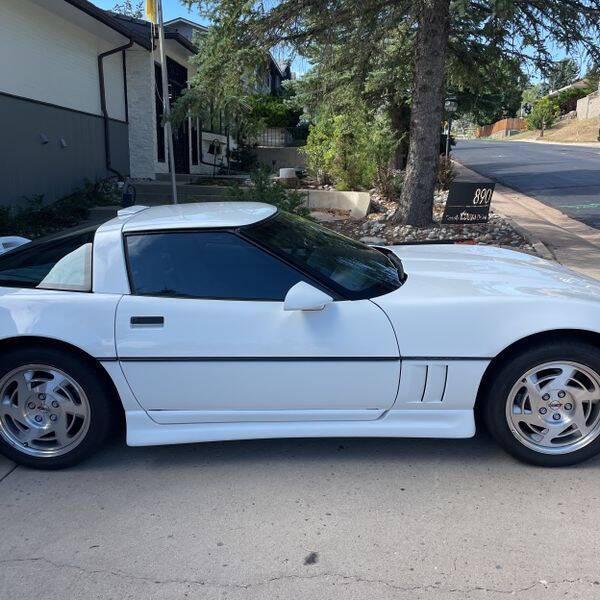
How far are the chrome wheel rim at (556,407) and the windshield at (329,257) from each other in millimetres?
872

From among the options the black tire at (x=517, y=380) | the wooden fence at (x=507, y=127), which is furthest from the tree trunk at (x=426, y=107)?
the wooden fence at (x=507, y=127)

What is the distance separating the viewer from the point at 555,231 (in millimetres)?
10352

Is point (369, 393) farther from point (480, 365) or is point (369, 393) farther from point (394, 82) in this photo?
point (394, 82)

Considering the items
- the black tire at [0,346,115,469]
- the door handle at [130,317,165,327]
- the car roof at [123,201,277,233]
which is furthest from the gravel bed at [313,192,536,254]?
the black tire at [0,346,115,469]

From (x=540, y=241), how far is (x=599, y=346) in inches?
261

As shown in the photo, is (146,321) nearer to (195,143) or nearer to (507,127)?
(195,143)

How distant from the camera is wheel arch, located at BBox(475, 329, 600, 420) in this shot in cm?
305

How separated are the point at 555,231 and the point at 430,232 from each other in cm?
239

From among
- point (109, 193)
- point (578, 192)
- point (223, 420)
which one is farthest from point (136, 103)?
point (223, 420)

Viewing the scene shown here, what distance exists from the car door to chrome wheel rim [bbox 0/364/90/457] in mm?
387

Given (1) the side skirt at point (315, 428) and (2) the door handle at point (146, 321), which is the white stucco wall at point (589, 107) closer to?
(1) the side skirt at point (315, 428)

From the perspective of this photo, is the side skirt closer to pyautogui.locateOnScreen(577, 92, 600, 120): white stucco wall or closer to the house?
the house

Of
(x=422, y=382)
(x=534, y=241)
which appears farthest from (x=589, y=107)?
(x=422, y=382)

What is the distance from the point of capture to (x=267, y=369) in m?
3.04
